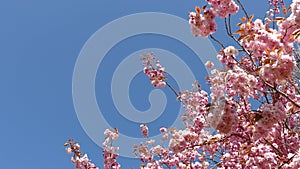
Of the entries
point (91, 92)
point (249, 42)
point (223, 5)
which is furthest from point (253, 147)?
point (91, 92)

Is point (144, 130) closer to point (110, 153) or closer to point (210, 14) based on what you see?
point (110, 153)

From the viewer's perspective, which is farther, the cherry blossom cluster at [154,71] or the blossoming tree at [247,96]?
the cherry blossom cluster at [154,71]

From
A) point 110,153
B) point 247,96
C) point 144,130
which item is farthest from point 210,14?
point 144,130

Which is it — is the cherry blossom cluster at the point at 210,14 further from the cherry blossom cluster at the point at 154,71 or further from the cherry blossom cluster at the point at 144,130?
the cherry blossom cluster at the point at 144,130

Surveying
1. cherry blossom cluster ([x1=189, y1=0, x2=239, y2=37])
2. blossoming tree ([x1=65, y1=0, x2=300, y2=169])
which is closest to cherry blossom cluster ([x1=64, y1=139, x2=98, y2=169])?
blossoming tree ([x1=65, y1=0, x2=300, y2=169])

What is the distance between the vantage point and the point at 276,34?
2957mm

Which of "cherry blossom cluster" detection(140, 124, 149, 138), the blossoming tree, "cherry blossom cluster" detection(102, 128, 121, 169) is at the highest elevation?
"cherry blossom cluster" detection(140, 124, 149, 138)

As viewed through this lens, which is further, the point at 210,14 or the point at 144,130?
the point at 144,130

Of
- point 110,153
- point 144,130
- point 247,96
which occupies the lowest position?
point 247,96

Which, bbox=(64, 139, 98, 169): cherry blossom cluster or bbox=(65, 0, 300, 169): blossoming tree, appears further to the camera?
bbox=(64, 139, 98, 169): cherry blossom cluster

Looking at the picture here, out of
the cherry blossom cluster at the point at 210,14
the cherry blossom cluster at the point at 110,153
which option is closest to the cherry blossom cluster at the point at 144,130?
the cherry blossom cluster at the point at 110,153

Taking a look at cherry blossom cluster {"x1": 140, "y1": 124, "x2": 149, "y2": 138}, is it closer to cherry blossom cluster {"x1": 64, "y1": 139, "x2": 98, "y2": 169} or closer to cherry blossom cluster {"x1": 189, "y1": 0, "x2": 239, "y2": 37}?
cherry blossom cluster {"x1": 64, "y1": 139, "x2": 98, "y2": 169}

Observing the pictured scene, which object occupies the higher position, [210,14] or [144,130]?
[144,130]

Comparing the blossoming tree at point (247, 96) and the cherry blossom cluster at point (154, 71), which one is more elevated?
the cherry blossom cluster at point (154, 71)
